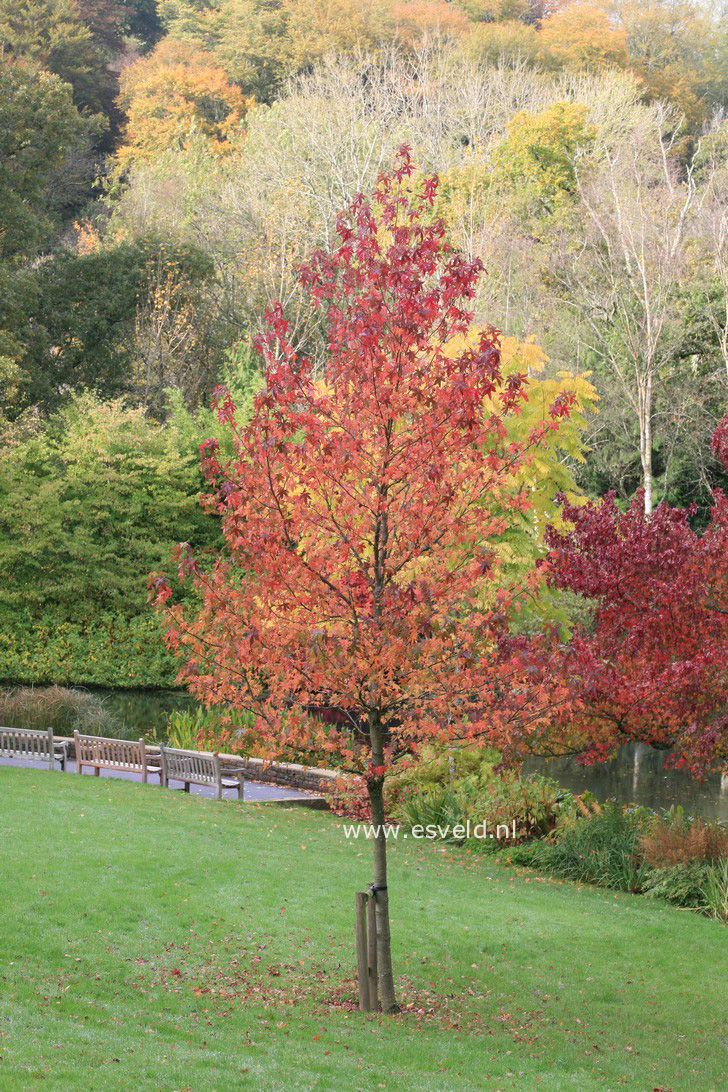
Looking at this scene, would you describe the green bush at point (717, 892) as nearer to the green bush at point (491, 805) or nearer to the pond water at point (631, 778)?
the green bush at point (491, 805)

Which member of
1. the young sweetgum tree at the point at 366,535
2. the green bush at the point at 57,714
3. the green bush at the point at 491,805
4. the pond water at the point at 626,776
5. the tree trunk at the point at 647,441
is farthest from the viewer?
the tree trunk at the point at 647,441

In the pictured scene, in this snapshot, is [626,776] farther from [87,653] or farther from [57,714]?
[87,653]

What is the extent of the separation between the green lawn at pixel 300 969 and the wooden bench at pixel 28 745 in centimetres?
265

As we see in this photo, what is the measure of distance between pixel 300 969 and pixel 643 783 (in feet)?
46.3

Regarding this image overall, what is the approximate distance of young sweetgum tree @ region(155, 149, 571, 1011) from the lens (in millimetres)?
7855

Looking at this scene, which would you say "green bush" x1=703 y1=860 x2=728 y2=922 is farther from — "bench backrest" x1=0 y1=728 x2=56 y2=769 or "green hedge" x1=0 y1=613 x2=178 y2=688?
"green hedge" x1=0 y1=613 x2=178 y2=688

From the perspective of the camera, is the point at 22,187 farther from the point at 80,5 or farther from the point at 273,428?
the point at 80,5

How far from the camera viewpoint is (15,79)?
3022cm

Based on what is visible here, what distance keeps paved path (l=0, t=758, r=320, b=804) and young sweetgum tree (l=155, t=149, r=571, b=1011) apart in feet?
27.6

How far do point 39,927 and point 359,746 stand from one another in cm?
280

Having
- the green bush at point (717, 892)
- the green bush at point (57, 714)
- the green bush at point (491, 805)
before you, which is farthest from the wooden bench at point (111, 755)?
the green bush at point (717, 892)

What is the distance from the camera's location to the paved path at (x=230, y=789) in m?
16.5

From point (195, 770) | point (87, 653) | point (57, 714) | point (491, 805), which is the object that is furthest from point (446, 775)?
point (87, 653)

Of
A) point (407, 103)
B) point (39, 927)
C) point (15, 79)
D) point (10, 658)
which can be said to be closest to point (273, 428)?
point (39, 927)
